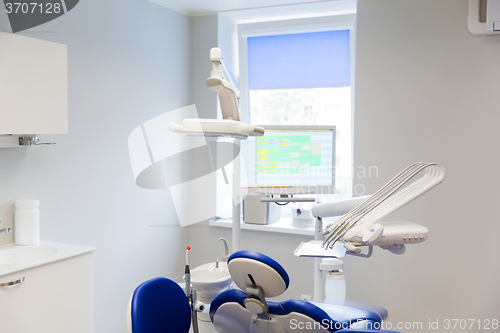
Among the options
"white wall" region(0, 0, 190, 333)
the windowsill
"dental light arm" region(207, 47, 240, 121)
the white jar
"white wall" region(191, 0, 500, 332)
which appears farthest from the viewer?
the windowsill

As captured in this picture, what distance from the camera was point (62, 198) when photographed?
244cm

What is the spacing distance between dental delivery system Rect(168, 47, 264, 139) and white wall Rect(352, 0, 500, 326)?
4.38 feet

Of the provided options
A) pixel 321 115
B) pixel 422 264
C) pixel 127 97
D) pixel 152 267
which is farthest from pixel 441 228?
pixel 127 97

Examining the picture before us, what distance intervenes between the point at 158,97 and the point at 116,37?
22.4 inches

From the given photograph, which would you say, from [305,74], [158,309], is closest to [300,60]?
[305,74]

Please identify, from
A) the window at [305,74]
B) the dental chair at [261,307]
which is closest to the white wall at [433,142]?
the window at [305,74]

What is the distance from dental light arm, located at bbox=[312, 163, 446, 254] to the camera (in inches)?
57.7

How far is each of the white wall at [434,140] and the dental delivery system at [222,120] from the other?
134 centimetres

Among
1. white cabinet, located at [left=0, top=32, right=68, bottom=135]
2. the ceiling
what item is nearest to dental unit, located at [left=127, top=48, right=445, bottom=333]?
white cabinet, located at [left=0, top=32, right=68, bottom=135]

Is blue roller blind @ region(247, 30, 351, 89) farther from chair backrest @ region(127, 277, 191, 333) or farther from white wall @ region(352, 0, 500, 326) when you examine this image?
chair backrest @ region(127, 277, 191, 333)

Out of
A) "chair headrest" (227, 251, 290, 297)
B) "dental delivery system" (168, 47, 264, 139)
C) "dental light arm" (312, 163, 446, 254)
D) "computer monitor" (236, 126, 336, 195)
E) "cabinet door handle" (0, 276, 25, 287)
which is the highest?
"dental delivery system" (168, 47, 264, 139)

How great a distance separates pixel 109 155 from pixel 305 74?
1.73m

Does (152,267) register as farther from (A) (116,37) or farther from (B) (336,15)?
(B) (336,15)

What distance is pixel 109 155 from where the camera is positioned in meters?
2.77
